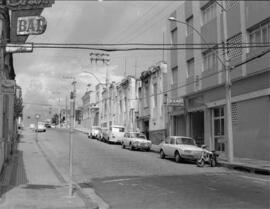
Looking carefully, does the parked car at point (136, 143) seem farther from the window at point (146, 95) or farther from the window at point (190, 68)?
the window at point (146, 95)

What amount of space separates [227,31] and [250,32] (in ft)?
8.79

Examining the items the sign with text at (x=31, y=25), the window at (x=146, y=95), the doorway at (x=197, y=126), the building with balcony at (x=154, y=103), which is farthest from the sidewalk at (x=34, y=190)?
the window at (x=146, y=95)

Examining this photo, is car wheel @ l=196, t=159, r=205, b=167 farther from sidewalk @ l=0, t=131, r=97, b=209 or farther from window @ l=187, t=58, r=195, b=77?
window @ l=187, t=58, r=195, b=77

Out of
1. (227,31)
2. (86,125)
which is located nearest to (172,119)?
(227,31)

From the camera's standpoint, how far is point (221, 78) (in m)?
30.2

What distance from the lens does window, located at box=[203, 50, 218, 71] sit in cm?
3134

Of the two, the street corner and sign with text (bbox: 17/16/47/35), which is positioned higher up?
sign with text (bbox: 17/16/47/35)

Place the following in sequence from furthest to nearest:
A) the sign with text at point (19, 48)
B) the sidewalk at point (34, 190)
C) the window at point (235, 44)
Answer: the window at point (235, 44) → the sign with text at point (19, 48) → the sidewalk at point (34, 190)

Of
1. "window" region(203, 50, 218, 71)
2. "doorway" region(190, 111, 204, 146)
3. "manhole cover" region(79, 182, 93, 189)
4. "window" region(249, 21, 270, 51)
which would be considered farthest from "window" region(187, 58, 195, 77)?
"manhole cover" region(79, 182, 93, 189)

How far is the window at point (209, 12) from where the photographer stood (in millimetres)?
32156

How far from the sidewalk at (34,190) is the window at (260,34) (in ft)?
45.1

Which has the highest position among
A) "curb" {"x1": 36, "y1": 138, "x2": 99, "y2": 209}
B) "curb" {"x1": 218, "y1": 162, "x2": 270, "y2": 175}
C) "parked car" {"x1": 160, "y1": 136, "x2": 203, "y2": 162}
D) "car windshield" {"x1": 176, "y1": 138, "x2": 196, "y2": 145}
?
"car windshield" {"x1": 176, "y1": 138, "x2": 196, "y2": 145}

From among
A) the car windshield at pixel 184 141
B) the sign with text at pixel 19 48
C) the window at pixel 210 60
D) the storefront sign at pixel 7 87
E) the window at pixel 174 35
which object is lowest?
the car windshield at pixel 184 141

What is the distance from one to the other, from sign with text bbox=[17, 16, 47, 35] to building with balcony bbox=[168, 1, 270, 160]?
9861mm
